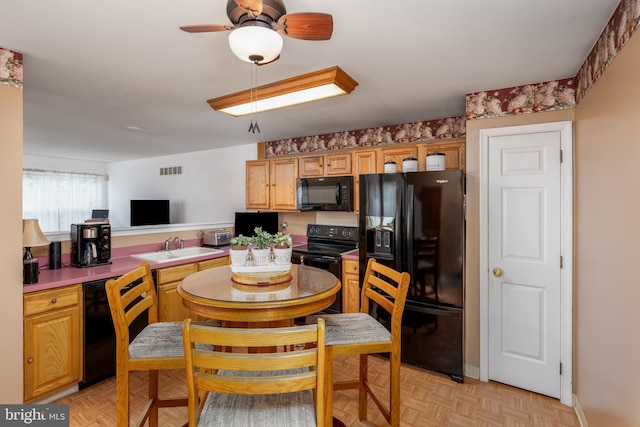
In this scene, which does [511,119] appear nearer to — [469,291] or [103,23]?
[469,291]

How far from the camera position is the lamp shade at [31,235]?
7.35 feet

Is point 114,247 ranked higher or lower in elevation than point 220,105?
lower

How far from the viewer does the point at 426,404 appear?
2.25 metres

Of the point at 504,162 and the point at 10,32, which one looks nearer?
the point at 10,32

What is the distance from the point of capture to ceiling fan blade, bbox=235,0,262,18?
1246mm

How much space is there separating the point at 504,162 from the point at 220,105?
92.4 inches

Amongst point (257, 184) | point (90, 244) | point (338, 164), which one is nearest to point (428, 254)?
point (338, 164)

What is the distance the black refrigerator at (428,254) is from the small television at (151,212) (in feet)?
14.1

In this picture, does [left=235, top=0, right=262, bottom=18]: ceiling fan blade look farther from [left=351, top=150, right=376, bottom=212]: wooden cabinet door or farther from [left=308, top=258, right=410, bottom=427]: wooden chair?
[left=351, top=150, right=376, bottom=212]: wooden cabinet door

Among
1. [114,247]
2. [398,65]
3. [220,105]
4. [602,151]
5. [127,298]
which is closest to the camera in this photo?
[127,298]

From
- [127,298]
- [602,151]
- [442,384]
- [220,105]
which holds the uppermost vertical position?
[220,105]

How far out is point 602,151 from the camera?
173 centimetres

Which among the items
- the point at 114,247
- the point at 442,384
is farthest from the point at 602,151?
the point at 114,247

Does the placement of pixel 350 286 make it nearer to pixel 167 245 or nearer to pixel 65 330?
pixel 167 245
